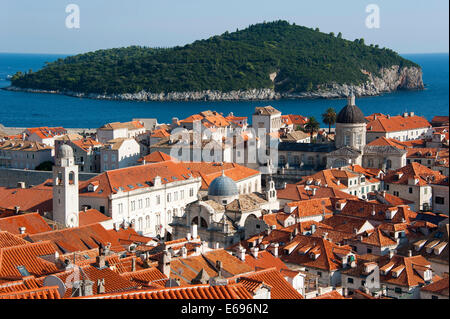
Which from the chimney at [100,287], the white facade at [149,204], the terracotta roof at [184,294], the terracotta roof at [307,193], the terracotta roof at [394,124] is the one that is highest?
the terracotta roof at [184,294]

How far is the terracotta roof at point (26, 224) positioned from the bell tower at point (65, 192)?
1.82 meters

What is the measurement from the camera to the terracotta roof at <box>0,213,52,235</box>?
90.1ft

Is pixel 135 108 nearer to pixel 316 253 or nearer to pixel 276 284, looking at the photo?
pixel 316 253

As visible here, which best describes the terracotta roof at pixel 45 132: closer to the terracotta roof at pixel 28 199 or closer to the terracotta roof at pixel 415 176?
the terracotta roof at pixel 28 199

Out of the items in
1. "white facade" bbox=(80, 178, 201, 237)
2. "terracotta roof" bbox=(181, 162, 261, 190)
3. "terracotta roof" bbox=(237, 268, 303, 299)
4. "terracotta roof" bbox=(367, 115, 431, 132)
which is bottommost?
"white facade" bbox=(80, 178, 201, 237)

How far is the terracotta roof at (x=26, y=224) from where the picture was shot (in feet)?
90.1

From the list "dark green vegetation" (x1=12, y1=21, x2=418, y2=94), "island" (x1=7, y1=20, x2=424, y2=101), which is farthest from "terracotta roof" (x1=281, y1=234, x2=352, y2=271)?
"dark green vegetation" (x1=12, y1=21, x2=418, y2=94)

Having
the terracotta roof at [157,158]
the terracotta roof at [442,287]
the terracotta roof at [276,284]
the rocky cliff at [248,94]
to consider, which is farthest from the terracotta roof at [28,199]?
the rocky cliff at [248,94]

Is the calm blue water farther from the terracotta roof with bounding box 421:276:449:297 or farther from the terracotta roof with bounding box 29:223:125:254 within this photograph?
the terracotta roof with bounding box 421:276:449:297

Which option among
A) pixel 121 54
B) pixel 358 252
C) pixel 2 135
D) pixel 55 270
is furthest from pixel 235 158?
pixel 121 54

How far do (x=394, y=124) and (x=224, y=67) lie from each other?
354ft

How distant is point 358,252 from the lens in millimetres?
26344

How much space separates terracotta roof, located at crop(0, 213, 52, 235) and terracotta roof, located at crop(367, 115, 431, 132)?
35514mm
